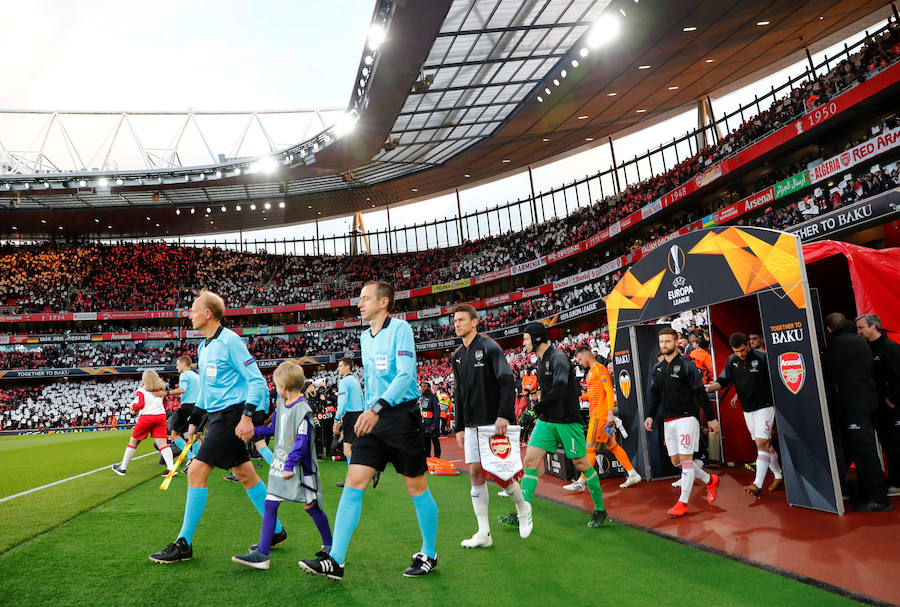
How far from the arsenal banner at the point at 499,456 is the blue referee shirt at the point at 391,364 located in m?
1.22

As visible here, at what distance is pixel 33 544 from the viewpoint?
4.72m

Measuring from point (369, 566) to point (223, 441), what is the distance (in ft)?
4.75

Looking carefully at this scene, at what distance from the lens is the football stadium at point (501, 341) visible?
4.04 metres

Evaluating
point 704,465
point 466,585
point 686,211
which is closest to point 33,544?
point 466,585

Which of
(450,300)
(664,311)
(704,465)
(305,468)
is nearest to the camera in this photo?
(305,468)

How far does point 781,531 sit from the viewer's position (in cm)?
500

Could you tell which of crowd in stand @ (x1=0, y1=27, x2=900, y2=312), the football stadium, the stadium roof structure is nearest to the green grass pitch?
the football stadium

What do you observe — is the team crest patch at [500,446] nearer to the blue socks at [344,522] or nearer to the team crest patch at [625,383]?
the blue socks at [344,522]

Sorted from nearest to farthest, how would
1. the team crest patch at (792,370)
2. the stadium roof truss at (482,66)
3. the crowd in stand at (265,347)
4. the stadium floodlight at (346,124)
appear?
the team crest patch at (792,370)
the stadium roof truss at (482,66)
the stadium floodlight at (346,124)
the crowd in stand at (265,347)

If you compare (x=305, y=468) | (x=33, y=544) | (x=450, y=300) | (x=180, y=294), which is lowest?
(x=33, y=544)

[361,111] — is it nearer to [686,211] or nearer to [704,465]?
[686,211]

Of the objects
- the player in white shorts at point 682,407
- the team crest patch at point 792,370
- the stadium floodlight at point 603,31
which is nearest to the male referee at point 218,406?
the player in white shorts at point 682,407

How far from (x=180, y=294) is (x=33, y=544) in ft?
153

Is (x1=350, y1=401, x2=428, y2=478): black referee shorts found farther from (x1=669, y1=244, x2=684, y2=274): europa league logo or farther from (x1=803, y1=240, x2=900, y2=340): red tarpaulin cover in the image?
(x1=803, y1=240, x2=900, y2=340): red tarpaulin cover
